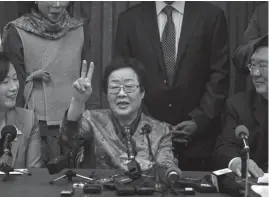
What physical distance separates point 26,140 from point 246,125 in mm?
1220

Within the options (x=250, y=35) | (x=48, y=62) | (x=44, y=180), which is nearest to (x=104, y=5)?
(x=48, y=62)

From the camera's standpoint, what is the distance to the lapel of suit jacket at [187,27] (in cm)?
370

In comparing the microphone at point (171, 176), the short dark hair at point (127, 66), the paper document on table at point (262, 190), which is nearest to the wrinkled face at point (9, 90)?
the short dark hair at point (127, 66)

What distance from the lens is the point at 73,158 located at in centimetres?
352

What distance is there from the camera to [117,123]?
3.38 metres

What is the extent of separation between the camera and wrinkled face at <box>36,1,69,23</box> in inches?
144

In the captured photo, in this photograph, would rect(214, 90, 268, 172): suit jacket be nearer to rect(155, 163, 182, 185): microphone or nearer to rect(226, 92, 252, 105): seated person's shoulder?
rect(226, 92, 252, 105): seated person's shoulder

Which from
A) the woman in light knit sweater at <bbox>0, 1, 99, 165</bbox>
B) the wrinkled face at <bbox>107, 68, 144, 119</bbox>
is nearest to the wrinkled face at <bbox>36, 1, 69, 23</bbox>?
the woman in light knit sweater at <bbox>0, 1, 99, 165</bbox>

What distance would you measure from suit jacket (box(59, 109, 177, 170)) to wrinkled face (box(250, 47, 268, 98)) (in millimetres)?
551

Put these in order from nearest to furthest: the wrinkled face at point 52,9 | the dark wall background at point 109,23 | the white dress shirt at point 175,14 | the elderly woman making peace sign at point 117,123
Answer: the elderly woman making peace sign at point 117,123 → the wrinkled face at point 52,9 → the white dress shirt at point 175,14 → the dark wall background at point 109,23

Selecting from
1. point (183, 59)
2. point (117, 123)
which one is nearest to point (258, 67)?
point (183, 59)

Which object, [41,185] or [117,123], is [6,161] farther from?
[117,123]

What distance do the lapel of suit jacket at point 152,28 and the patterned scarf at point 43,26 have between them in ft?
1.45

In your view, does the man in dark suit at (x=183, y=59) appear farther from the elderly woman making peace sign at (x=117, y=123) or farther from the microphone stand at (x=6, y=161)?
the microphone stand at (x=6, y=161)
